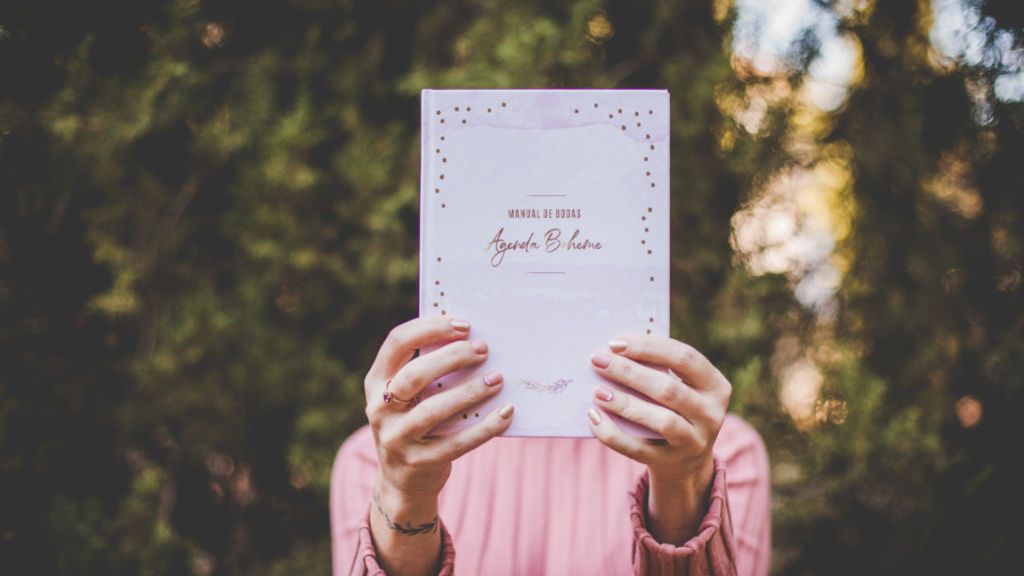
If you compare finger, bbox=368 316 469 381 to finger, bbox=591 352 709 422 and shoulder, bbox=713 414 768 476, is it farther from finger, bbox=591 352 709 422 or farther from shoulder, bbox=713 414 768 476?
shoulder, bbox=713 414 768 476

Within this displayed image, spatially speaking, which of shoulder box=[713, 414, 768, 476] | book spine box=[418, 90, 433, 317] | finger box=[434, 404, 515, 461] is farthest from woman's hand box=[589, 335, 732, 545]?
shoulder box=[713, 414, 768, 476]

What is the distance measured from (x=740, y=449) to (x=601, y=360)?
0.63 metres

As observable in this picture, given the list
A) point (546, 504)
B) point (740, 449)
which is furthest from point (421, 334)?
point (740, 449)

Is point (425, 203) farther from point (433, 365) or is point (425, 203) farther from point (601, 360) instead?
point (601, 360)

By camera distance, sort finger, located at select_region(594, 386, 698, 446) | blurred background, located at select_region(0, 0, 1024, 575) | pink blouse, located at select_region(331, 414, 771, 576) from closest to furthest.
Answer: finger, located at select_region(594, 386, 698, 446)
pink blouse, located at select_region(331, 414, 771, 576)
blurred background, located at select_region(0, 0, 1024, 575)

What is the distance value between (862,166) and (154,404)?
1794mm

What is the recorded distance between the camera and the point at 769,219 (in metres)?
1.72

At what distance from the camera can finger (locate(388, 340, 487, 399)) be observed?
3.06 ft

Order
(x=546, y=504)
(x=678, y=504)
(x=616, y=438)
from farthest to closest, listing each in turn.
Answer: (x=546, y=504)
(x=678, y=504)
(x=616, y=438)

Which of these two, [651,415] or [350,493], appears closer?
[651,415]

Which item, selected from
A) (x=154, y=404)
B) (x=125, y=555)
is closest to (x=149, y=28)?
(x=154, y=404)

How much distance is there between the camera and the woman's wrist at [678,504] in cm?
102

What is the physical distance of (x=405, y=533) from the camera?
1057 millimetres

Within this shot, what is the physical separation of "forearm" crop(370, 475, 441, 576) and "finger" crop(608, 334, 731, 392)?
1.27ft
